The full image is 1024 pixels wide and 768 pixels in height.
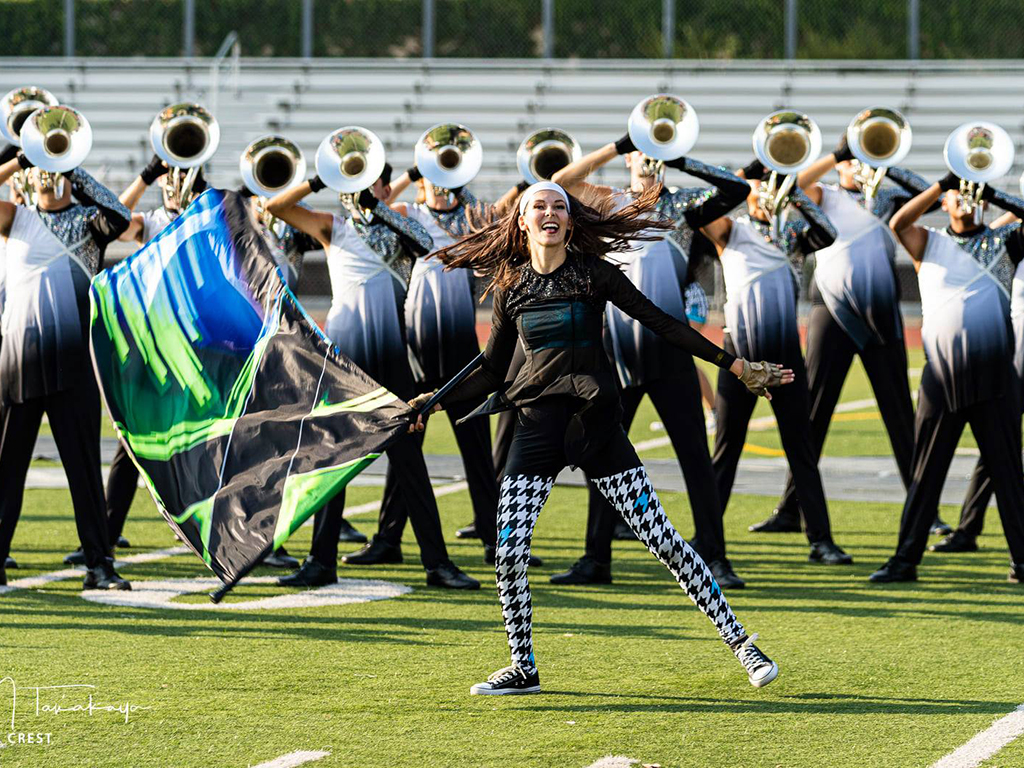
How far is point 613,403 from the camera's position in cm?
523

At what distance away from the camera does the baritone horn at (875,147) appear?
8.16m

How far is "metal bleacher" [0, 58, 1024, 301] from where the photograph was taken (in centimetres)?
2609

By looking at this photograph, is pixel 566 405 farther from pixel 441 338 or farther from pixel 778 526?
pixel 778 526

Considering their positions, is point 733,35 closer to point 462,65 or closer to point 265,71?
point 462,65

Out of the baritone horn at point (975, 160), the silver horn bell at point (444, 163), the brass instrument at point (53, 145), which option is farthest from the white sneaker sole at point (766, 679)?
the brass instrument at point (53, 145)

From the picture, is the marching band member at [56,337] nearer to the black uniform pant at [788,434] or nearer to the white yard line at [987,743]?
the black uniform pant at [788,434]

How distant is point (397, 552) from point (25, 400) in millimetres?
1984

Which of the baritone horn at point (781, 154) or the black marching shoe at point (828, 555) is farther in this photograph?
the black marching shoe at point (828, 555)

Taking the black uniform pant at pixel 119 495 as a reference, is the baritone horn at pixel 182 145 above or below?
above

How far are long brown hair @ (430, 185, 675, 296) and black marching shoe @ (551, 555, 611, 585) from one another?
2225mm

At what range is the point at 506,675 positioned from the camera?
17.1ft

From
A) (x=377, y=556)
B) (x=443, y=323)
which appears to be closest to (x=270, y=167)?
(x=443, y=323)

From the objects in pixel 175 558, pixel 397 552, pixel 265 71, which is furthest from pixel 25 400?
pixel 265 71

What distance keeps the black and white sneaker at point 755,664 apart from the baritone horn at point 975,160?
9.32 ft
